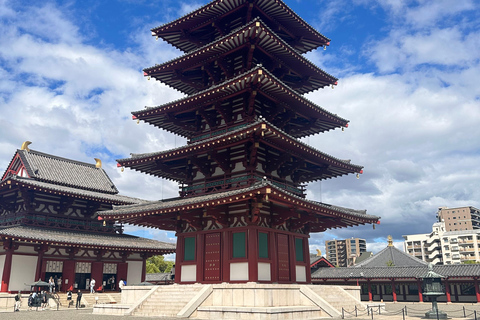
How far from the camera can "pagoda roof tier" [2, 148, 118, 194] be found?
45.1 meters

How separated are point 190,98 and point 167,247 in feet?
72.9

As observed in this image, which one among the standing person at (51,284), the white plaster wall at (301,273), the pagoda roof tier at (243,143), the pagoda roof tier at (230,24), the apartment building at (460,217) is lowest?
the standing person at (51,284)

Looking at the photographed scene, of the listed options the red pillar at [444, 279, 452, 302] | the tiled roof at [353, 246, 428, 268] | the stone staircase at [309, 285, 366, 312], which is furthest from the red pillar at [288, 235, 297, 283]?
the tiled roof at [353, 246, 428, 268]

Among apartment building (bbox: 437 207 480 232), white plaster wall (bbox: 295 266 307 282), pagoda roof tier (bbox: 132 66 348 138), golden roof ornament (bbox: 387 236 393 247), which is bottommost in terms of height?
white plaster wall (bbox: 295 266 307 282)

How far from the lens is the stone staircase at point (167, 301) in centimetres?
2328

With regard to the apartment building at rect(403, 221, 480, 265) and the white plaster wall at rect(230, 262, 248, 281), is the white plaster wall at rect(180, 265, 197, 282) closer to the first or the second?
the white plaster wall at rect(230, 262, 248, 281)

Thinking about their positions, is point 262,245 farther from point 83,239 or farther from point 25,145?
point 25,145

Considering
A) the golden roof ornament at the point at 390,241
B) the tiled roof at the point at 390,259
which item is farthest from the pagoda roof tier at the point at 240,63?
the tiled roof at the point at 390,259

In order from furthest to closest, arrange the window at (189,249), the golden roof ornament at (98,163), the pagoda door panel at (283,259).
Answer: the golden roof ornament at (98,163) < the window at (189,249) < the pagoda door panel at (283,259)

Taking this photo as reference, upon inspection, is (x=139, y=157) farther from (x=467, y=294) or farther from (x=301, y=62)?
(x=467, y=294)

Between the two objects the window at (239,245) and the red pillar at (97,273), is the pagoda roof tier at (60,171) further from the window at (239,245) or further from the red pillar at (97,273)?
the window at (239,245)

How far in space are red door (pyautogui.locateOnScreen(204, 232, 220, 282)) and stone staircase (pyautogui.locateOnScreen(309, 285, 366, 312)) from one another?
20.0 ft

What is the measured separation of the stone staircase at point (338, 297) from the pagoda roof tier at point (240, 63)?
53.2 feet

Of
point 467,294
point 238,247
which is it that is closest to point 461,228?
point 467,294
